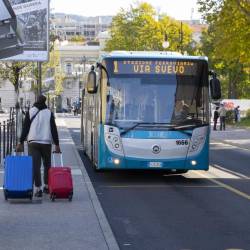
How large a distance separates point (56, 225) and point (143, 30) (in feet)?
288

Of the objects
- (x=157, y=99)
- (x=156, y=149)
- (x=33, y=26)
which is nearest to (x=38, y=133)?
(x=156, y=149)

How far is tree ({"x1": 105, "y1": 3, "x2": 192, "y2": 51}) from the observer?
96.4m

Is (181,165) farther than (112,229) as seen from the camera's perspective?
Yes

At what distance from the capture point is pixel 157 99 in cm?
1734

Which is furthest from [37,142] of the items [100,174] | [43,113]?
[100,174]

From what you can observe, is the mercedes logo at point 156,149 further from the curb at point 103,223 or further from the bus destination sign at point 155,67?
the curb at point 103,223

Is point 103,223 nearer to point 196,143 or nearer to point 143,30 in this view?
point 196,143

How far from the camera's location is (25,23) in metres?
25.5

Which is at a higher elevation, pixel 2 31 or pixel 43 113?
pixel 2 31

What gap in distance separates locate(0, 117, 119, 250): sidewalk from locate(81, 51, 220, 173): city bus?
2.82 m

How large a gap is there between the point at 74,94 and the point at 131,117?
11414 cm

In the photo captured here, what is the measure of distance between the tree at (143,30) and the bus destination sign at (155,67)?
76.7 m

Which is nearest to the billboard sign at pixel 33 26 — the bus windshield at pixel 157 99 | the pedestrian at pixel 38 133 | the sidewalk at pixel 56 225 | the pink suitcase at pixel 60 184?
the bus windshield at pixel 157 99

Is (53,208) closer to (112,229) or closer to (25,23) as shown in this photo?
(112,229)
